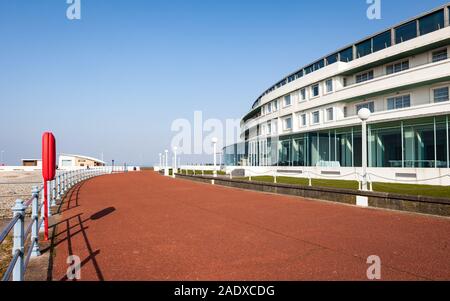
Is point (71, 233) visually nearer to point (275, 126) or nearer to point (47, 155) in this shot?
point (47, 155)

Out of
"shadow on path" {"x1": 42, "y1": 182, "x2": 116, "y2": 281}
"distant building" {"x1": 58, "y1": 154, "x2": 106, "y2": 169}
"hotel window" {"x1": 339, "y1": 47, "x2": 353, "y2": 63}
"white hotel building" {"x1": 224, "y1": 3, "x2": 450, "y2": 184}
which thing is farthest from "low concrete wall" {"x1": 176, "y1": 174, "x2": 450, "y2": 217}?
"distant building" {"x1": 58, "y1": 154, "x2": 106, "y2": 169}

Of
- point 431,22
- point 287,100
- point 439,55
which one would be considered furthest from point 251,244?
point 287,100

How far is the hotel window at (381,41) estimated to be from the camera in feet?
89.9

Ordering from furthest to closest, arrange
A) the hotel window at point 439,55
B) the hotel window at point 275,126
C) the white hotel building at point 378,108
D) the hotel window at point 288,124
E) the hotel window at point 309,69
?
the hotel window at point 275,126
the hotel window at point 288,124
the hotel window at point 309,69
the hotel window at point 439,55
the white hotel building at point 378,108

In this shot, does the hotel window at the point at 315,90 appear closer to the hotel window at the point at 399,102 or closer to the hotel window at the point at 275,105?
the hotel window at the point at 275,105

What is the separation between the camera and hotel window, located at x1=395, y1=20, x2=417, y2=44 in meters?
25.2

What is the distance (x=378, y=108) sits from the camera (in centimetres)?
2727

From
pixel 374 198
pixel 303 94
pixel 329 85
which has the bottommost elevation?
pixel 374 198

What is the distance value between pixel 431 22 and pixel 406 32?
6.45 ft

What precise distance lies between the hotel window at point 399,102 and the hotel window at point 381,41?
502cm

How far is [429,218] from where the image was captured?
8.69 m

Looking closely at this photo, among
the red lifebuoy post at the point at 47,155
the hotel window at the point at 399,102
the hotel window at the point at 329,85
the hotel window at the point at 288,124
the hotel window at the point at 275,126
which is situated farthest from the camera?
the hotel window at the point at 275,126

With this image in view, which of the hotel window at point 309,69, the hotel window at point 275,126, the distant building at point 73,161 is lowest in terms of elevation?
the distant building at point 73,161

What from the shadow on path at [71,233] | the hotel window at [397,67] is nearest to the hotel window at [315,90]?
the hotel window at [397,67]
